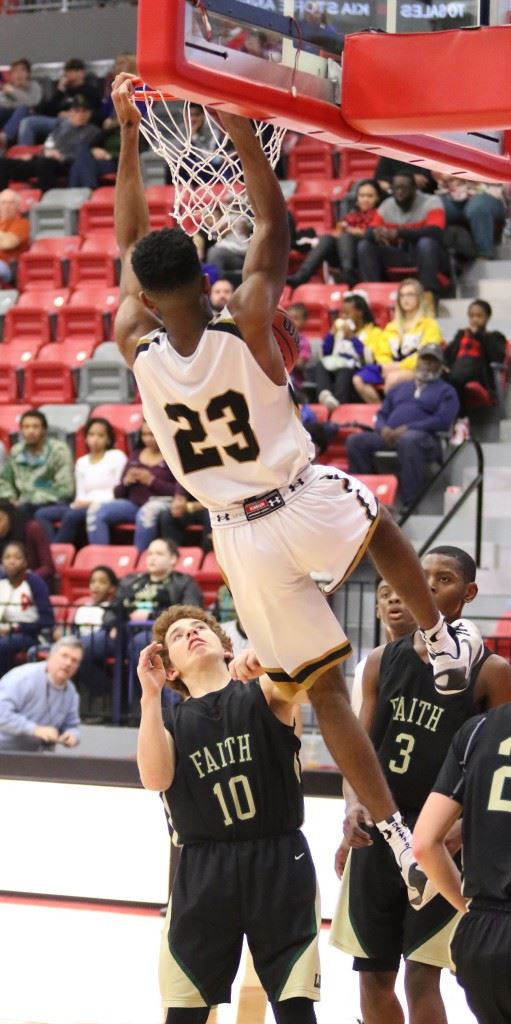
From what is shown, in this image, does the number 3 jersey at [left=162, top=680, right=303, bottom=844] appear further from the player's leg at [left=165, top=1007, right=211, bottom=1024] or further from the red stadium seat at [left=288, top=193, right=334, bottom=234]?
the red stadium seat at [left=288, top=193, right=334, bottom=234]

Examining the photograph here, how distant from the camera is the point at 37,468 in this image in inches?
440

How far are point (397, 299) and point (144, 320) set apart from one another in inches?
287

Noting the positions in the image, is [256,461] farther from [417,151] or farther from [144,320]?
[417,151]

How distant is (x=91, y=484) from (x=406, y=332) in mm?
2410

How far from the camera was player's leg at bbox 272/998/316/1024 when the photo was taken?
424cm

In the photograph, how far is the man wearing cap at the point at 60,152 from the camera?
1462 cm

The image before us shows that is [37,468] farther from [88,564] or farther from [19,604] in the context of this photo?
[19,604]

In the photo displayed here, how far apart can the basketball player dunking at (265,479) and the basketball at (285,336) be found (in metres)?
0.15

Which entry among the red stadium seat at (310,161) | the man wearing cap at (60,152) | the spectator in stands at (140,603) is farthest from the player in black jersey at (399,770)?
the man wearing cap at (60,152)

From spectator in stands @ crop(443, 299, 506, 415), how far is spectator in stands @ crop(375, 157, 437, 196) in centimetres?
172

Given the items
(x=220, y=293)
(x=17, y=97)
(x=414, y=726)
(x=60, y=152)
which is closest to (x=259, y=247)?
(x=414, y=726)

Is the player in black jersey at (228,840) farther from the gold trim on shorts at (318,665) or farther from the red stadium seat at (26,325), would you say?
the red stadium seat at (26,325)

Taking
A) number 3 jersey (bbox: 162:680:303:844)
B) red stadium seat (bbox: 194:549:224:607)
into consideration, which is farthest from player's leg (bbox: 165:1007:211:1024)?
red stadium seat (bbox: 194:549:224:607)

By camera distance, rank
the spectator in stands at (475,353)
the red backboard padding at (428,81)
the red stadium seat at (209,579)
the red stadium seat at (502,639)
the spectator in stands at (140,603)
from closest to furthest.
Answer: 1. the red backboard padding at (428,81)
2. the red stadium seat at (502,639)
3. the spectator in stands at (140,603)
4. the red stadium seat at (209,579)
5. the spectator in stands at (475,353)
